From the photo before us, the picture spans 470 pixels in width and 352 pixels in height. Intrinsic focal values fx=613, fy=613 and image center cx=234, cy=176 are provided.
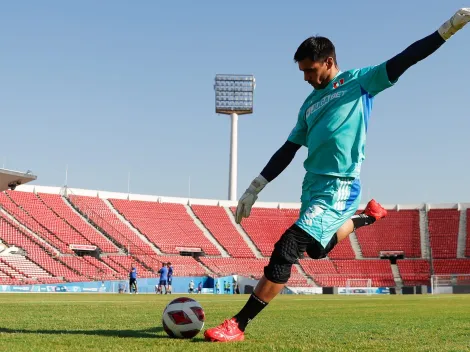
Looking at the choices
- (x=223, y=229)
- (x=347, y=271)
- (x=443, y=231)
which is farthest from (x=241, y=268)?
(x=443, y=231)

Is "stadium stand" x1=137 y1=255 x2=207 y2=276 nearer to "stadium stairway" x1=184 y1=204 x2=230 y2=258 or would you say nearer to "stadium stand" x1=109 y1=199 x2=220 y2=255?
"stadium stand" x1=109 y1=199 x2=220 y2=255

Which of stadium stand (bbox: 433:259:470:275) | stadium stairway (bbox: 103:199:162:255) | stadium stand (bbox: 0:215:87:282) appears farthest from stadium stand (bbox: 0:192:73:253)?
stadium stand (bbox: 433:259:470:275)

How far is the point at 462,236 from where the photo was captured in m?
63.5

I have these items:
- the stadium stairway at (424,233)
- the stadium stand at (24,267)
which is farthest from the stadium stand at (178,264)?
the stadium stairway at (424,233)

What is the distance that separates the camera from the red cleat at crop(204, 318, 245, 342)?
5277mm

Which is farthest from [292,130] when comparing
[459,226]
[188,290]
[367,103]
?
[459,226]

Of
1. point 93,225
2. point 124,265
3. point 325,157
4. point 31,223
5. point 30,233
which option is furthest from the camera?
point 93,225

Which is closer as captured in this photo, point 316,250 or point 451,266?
point 316,250

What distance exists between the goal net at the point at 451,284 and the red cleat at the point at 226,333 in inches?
1734

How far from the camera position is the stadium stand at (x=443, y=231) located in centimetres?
6174

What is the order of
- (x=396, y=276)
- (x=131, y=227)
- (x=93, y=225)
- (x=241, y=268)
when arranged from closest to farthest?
(x=93, y=225) → (x=241, y=268) → (x=131, y=227) → (x=396, y=276)

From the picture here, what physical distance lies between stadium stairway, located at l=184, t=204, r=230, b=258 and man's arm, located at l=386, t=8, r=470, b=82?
5414 centimetres

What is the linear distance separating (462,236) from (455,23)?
62.9 meters

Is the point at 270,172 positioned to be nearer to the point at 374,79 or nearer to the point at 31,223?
the point at 374,79
